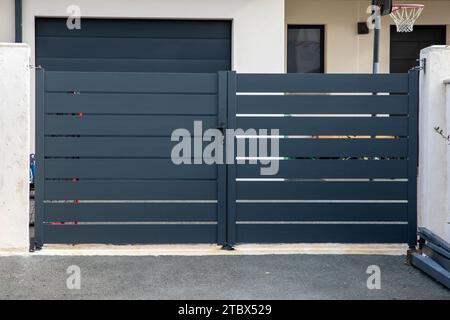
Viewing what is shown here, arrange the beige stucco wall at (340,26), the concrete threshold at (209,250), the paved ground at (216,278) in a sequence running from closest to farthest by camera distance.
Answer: the paved ground at (216,278) < the concrete threshold at (209,250) < the beige stucco wall at (340,26)

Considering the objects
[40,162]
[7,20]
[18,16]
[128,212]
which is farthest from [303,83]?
[7,20]

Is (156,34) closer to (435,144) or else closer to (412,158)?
(412,158)

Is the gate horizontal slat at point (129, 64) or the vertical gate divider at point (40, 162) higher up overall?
the gate horizontal slat at point (129, 64)

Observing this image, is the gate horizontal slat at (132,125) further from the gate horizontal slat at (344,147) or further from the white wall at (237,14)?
the white wall at (237,14)

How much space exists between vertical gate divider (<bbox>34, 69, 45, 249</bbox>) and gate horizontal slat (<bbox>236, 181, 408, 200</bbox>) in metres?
2.18

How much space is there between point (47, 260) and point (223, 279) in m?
2.00

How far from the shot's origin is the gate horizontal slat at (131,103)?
8.23 metres

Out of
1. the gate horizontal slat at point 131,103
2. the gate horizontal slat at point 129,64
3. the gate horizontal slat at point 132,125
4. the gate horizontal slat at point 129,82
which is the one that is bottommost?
the gate horizontal slat at point 132,125

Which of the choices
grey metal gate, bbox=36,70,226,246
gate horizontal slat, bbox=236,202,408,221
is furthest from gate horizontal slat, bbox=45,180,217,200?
gate horizontal slat, bbox=236,202,408,221

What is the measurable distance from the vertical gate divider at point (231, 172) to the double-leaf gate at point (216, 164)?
1 centimetres

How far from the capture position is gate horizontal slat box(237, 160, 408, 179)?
8.36 m

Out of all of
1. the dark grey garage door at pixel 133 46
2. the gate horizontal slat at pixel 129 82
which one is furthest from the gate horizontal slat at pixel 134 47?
the gate horizontal slat at pixel 129 82

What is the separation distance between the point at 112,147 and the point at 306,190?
2.22m

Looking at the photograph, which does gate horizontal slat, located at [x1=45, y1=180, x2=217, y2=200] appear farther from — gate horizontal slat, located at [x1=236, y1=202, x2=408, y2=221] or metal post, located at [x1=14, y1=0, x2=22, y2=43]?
metal post, located at [x1=14, y1=0, x2=22, y2=43]
